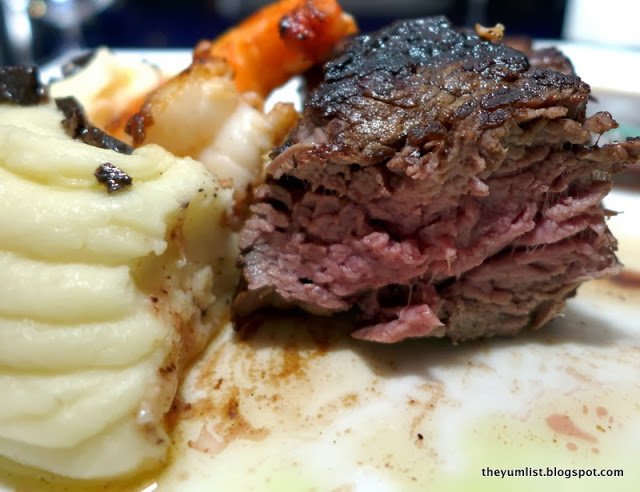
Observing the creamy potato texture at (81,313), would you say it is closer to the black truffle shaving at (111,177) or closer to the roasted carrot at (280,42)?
the black truffle shaving at (111,177)

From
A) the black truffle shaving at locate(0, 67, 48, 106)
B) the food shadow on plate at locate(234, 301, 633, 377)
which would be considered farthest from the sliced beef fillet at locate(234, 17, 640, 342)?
the black truffle shaving at locate(0, 67, 48, 106)

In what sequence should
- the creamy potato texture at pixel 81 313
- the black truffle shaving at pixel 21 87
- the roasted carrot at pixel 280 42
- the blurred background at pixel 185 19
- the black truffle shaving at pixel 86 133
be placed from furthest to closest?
the blurred background at pixel 185 19
the roasted carrot at pixel 280 42
the black truffle shaving at pixel 21 87
the black truffle shaving at pixel 86 133
the creamy potato texture at pixel 81 313

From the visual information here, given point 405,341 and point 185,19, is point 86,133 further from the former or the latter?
point 185,19

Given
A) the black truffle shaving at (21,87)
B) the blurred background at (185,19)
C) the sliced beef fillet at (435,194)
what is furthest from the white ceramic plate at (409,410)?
the blurred background at (185,19)

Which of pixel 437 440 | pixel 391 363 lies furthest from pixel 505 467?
pixel 391 363

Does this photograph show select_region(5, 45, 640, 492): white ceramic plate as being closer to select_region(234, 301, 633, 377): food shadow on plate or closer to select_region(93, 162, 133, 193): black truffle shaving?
select_region(234, 301, 633, 377): food shadow on plate

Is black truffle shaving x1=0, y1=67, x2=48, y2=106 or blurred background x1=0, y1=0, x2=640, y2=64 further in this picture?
blurred background x1=0, y1=0, x2=640, y2=64

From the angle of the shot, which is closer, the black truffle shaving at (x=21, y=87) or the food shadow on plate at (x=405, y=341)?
the food shadow on plate at (x=405, y=341)
